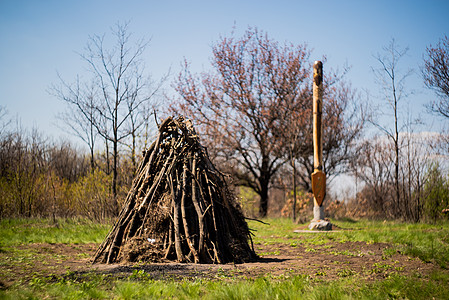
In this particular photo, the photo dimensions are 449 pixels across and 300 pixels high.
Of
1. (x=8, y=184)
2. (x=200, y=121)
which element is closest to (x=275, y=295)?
(x=8, y=184)

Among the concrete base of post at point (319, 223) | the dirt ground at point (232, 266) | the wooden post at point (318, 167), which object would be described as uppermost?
the wooden post at point (318, 167)

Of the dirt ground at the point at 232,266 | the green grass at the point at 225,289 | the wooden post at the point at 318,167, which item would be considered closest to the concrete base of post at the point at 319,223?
the wooden post at the point at 318,167

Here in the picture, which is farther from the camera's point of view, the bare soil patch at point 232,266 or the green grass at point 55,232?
the green grass at point 55,232

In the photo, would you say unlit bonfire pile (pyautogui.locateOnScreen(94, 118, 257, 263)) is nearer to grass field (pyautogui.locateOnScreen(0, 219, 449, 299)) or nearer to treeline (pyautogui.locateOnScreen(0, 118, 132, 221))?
grass field (pyautogui.locateOnScreen(0, 219, 449, 299))

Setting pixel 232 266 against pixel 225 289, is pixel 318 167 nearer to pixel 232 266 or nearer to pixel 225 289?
pixel 232 266

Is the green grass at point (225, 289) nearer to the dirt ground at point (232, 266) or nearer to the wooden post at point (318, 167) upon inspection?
the dirt ground at point (232, 266)

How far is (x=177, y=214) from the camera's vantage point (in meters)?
5.82

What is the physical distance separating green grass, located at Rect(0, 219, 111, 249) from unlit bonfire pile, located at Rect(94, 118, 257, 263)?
Result: 2881 mm

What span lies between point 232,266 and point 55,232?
5.97m

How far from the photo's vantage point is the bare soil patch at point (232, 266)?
4.75 m

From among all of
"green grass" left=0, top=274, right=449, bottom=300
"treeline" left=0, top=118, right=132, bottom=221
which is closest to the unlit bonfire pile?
"green grass" left=0, top=274, right=449, bottom=300

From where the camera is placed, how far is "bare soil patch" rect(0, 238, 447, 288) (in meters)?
4.75

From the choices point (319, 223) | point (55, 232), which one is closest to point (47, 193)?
point (55, 232)

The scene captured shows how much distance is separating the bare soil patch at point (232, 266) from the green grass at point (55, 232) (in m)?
0.86
